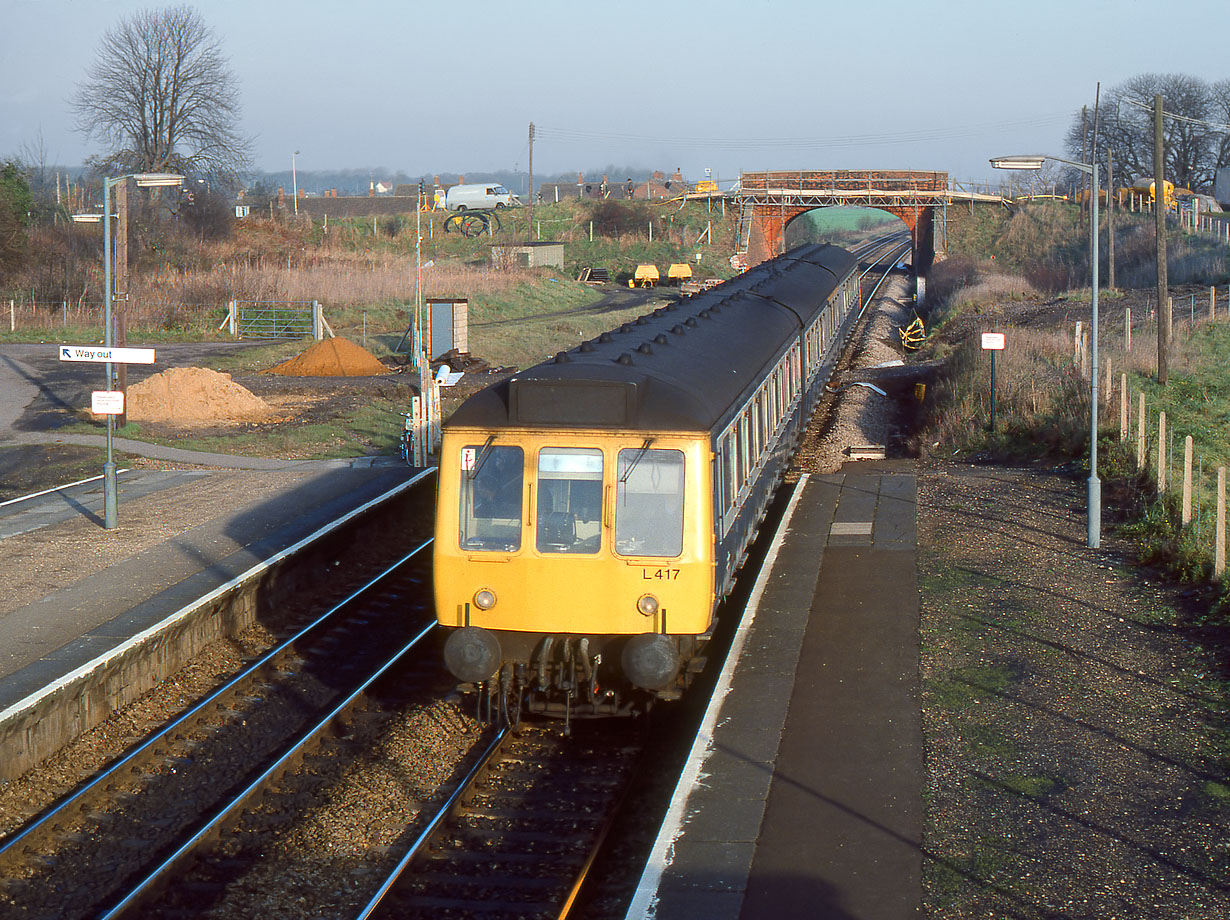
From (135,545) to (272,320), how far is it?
97.6ft

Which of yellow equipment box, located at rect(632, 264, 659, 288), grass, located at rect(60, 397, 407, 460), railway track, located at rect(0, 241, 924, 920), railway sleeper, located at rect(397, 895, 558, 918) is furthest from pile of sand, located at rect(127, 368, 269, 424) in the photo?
yellow equipment box, located at rect(632, 264, 659, 288)

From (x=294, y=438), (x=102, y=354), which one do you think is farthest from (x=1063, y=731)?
(x=294, y=438)

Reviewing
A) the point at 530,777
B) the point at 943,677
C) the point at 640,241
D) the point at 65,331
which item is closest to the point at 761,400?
the point at 943,677

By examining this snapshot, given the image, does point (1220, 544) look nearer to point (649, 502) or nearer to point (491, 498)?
point (649, 502)

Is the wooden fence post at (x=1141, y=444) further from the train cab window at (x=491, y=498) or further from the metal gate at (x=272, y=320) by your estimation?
the metal gate at (x=272, y=320)

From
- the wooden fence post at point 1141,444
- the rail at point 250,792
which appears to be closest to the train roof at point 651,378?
the rail at point 250,792

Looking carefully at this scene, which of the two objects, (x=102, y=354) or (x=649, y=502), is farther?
(x=102, y=354)

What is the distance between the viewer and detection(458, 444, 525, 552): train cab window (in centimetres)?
917

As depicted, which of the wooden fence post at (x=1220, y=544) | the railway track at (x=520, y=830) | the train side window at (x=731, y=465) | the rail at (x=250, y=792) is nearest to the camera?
the rail at (x=250, y=792)

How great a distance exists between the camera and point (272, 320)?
4356 cm

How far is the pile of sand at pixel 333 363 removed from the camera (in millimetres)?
33594

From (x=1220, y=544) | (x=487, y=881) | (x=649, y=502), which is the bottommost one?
(x=487, y=881)

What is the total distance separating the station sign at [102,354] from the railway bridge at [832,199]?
166 feet

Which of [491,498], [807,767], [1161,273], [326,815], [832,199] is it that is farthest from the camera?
[832,199]
